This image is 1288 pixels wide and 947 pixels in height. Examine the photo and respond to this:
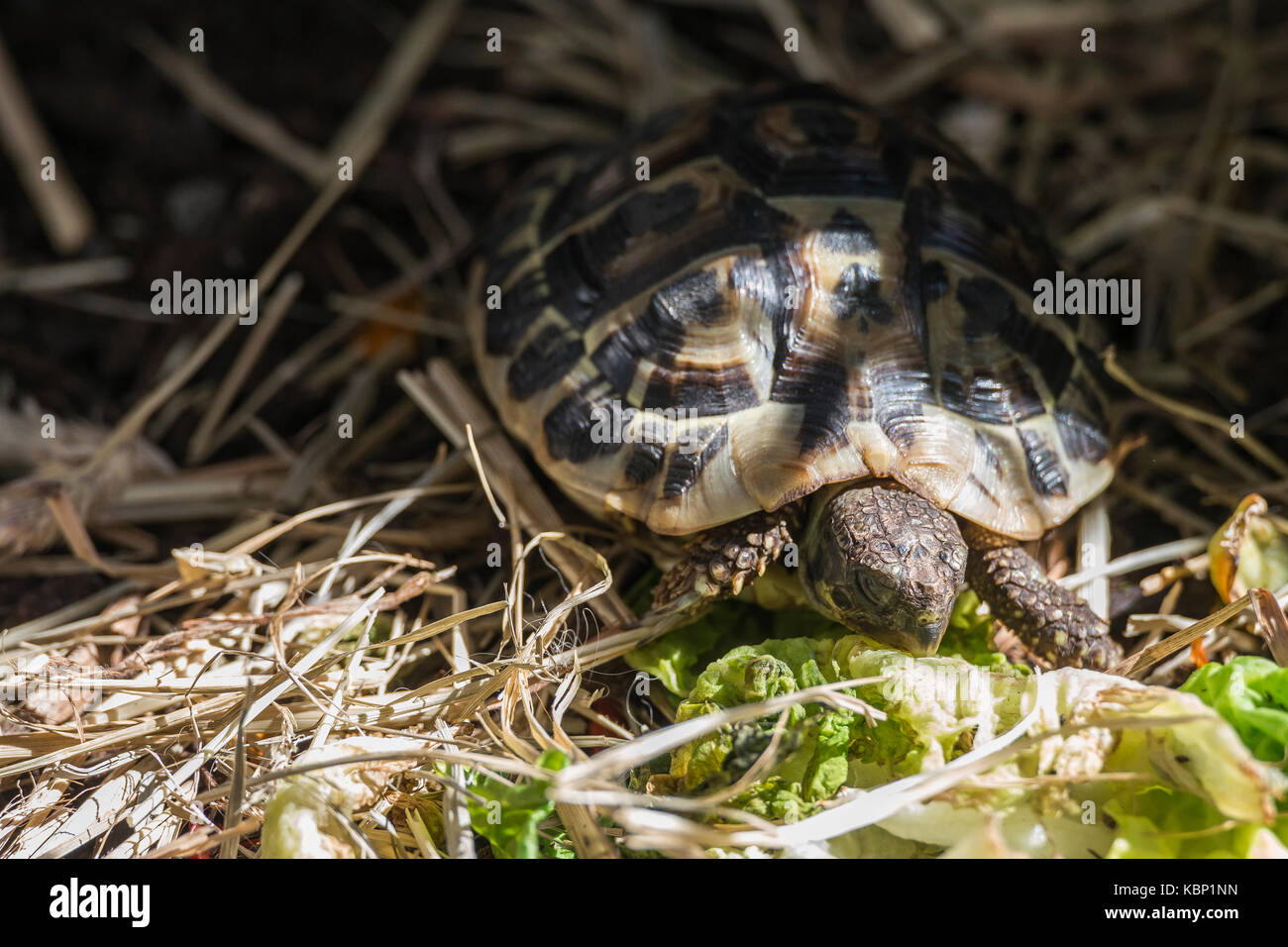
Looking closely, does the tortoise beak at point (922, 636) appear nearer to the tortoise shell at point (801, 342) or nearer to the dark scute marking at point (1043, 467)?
the tortoise shell at point (801, 342)

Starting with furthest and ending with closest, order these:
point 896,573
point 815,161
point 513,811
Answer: point 815,161 < point 896,573 < point 513,811

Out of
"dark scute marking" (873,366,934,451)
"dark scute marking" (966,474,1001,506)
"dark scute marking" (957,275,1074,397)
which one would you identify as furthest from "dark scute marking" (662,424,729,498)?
"dark scute marking" (957,275,1074,397)

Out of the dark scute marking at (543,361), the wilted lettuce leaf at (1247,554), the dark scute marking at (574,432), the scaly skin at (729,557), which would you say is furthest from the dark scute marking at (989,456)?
the dark scute marking at (543,361)

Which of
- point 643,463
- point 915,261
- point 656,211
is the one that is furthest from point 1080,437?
point 656,211

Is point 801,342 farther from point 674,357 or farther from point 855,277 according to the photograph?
point 674,357

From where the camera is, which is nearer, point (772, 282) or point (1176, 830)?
point (1176, 830)

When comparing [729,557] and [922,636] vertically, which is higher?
[729,557]
